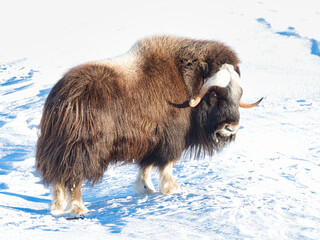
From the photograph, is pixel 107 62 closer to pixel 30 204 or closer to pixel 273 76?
pixel 30 204

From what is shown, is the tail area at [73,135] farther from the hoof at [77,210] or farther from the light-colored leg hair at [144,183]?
the light-colored leg hair at [144,183]

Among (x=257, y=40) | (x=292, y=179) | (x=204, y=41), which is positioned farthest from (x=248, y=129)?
(x=257, y=40)

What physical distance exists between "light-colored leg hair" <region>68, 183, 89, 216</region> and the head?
1084mm

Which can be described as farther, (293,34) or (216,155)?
(293,34)

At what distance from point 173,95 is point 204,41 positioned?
687 mm

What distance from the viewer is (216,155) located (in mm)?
5328

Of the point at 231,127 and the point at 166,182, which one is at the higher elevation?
the point at 231,127

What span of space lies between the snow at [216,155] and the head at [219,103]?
20.8 inches

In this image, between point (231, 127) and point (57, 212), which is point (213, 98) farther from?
point (57, 212)

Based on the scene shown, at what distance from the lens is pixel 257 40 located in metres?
11.0

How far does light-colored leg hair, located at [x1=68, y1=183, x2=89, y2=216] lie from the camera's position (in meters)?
3.36

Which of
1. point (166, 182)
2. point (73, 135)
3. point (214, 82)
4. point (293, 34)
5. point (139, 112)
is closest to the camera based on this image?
point (73, 135)

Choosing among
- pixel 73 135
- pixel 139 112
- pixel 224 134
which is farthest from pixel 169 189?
pixel 73 135

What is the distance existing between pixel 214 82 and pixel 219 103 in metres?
0.18
